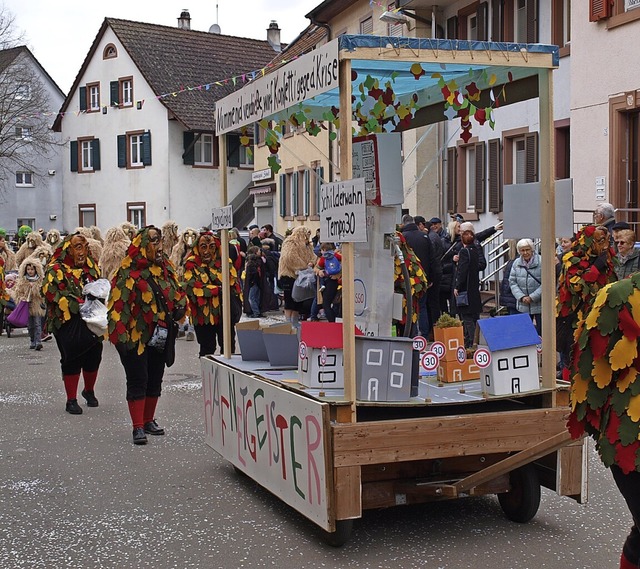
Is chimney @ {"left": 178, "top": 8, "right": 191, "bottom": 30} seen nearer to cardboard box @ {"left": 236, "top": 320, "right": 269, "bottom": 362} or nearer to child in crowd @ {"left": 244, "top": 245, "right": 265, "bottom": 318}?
child in crowd @ {"left": 244, "top": 245, "right": 265, "bottom": 318}

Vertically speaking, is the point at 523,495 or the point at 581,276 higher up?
the point at 581,276

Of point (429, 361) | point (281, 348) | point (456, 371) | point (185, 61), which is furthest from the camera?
point (185, 61)

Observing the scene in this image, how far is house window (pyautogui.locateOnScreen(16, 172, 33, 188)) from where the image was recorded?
52.1m

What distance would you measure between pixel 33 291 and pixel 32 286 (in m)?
0.08

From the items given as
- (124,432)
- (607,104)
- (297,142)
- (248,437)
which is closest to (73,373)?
(124,432)

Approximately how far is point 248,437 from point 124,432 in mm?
2950

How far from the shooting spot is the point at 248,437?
692 centimetres

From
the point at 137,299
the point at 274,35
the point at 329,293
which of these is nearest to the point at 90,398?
the point at 137,299

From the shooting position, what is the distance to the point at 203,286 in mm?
10859

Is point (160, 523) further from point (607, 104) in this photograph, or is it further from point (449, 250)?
point (607, 104)

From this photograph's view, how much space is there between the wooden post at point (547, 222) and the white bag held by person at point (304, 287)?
406 inches

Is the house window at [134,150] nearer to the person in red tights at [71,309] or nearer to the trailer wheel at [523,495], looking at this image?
the person in red tights at [71,309]

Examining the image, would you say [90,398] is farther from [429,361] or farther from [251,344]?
[429,361]

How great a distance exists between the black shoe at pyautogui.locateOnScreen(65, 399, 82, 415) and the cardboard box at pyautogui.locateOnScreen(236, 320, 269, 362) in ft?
11.2
